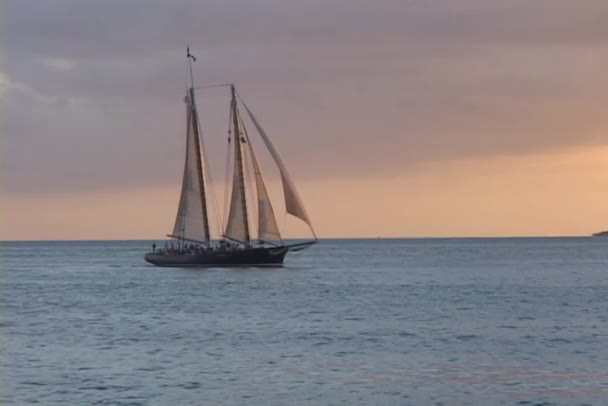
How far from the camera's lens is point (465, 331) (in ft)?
191

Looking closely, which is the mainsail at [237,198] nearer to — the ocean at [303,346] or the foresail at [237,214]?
the foresail at [237,214]

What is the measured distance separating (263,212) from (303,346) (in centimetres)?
5864

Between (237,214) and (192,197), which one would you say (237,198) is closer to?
(237,214)

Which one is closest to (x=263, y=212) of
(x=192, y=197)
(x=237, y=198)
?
(x=237, y=198)

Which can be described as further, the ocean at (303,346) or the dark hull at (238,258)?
the dark hull at (238,258)

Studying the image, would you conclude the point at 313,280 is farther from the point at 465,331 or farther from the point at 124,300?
the point at 465,331

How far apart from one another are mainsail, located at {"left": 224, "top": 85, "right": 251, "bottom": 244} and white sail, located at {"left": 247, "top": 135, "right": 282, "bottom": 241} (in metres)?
1.97

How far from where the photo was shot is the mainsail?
111938mm

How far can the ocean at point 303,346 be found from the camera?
38031mm

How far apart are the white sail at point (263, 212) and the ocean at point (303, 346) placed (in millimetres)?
13529

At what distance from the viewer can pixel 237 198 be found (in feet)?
367

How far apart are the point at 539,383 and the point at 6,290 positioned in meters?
68.8

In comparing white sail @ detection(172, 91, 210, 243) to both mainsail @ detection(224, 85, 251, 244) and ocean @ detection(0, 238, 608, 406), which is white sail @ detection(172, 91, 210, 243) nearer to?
mainsail @ detection(224, 85, 251, 244)

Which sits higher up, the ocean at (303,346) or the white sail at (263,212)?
the white sail at (263,212)
